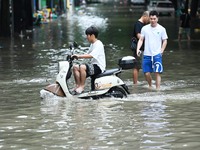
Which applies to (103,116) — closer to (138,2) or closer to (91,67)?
(91,67)

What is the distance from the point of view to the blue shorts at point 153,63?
1350 cm

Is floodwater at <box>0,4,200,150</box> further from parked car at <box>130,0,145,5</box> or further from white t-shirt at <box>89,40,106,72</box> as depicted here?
parked car at <box>130,0,145,5</box>

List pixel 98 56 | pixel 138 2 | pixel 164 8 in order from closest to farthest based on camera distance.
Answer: pixel 98 56, pixel 164 8, pixel 138 2

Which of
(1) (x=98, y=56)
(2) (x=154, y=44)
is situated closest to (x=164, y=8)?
(2) (x=154, y=44)

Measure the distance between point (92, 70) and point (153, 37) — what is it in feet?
6.50

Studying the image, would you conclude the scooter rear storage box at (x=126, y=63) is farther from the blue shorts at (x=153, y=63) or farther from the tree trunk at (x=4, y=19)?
the tree trunk at (x=4, y=19)

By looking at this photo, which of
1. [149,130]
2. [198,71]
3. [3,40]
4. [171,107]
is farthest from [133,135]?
[3,40]

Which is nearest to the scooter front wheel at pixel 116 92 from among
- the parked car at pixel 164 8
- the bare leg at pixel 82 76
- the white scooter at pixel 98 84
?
the white scooter at pixel 98 84

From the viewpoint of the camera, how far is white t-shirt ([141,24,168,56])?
1353cm

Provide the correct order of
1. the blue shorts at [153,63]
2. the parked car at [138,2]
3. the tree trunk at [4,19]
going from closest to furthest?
the blue shorts at [153,63] → the tree trunk at [4,19] → the parked car at [138,2]

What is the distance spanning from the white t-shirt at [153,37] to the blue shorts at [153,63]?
0.09 metres

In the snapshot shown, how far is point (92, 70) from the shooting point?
1219 centimetres

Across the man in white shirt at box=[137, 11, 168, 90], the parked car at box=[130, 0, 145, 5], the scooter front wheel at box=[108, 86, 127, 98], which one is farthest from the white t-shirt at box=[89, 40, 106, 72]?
A: the parked car at box=[130, 0, 145, 5]

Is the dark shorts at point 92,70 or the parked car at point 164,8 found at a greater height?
the dark shorts at point 92,70
